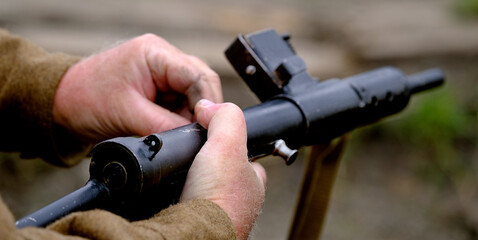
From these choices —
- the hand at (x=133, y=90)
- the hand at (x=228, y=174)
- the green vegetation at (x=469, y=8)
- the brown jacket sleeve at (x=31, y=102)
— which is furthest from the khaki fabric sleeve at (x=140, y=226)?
the green vegetation at (x=469, y=8)

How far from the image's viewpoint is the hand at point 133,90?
146 centimetres

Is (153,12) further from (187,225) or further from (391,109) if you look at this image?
(187,225)

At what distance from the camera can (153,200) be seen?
103 cm

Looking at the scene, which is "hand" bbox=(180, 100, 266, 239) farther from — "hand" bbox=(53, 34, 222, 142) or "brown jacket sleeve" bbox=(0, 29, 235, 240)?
"brown jacket sleeve" bbox=(0, 29, 235, 240)

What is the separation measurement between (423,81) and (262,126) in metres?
0.71

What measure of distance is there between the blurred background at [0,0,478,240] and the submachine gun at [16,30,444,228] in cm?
171

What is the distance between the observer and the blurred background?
328 cm

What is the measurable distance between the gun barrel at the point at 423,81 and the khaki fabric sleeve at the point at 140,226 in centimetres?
89

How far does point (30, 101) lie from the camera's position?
164 cm

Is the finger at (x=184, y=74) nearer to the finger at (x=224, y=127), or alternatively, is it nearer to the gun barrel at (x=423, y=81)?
the finger at (x=224, y=127)

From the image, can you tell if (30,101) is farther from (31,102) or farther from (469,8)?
(469,8)

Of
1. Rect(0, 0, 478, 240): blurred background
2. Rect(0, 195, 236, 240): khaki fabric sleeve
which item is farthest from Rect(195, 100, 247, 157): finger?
Rect(0, 0, 478, 240): blurred background

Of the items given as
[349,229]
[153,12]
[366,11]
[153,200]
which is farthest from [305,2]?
[153,200]

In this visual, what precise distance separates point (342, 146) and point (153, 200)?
85 cm
